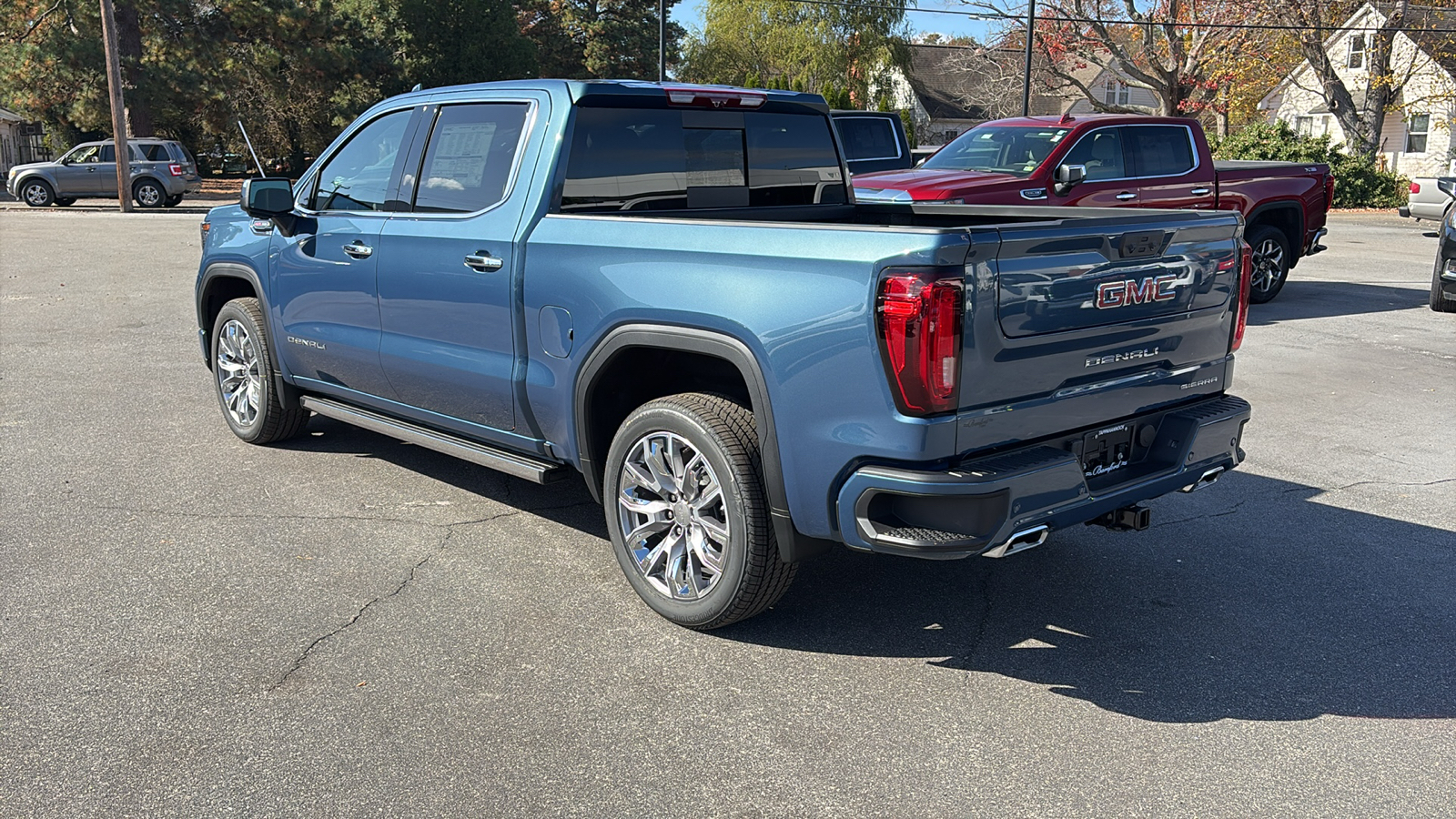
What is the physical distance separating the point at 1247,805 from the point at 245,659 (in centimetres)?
311

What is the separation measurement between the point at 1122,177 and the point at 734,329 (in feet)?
28.8

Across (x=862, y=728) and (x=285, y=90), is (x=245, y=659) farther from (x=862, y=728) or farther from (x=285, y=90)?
(x=285, y=90)

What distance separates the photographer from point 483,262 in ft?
15.8

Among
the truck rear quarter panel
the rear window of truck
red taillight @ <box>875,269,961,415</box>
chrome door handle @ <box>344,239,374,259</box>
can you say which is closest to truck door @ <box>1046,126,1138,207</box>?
the rear window of truck

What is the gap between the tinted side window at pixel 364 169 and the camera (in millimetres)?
5535

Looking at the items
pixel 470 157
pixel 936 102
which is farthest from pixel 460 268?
pixel 936 102

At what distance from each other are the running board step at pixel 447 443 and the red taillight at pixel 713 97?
1.63 m

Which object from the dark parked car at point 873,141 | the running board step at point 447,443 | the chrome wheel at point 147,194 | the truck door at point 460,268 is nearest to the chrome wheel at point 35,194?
the chrome wheel at point 147,194

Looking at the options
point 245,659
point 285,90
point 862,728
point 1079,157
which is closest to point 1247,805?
point 862,728

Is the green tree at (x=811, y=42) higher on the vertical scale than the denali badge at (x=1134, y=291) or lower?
higher

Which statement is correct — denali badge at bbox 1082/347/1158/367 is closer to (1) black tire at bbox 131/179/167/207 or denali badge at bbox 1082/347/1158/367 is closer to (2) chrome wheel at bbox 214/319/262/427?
(2) chrome wheel at bbox 214/319/262/427

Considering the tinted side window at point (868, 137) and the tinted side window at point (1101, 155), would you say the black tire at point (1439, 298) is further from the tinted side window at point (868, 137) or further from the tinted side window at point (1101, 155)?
the tinted side window at point (868, 137)

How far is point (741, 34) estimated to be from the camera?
53.6 meters

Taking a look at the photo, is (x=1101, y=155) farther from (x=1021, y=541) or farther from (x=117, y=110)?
(x=117, y=110)
